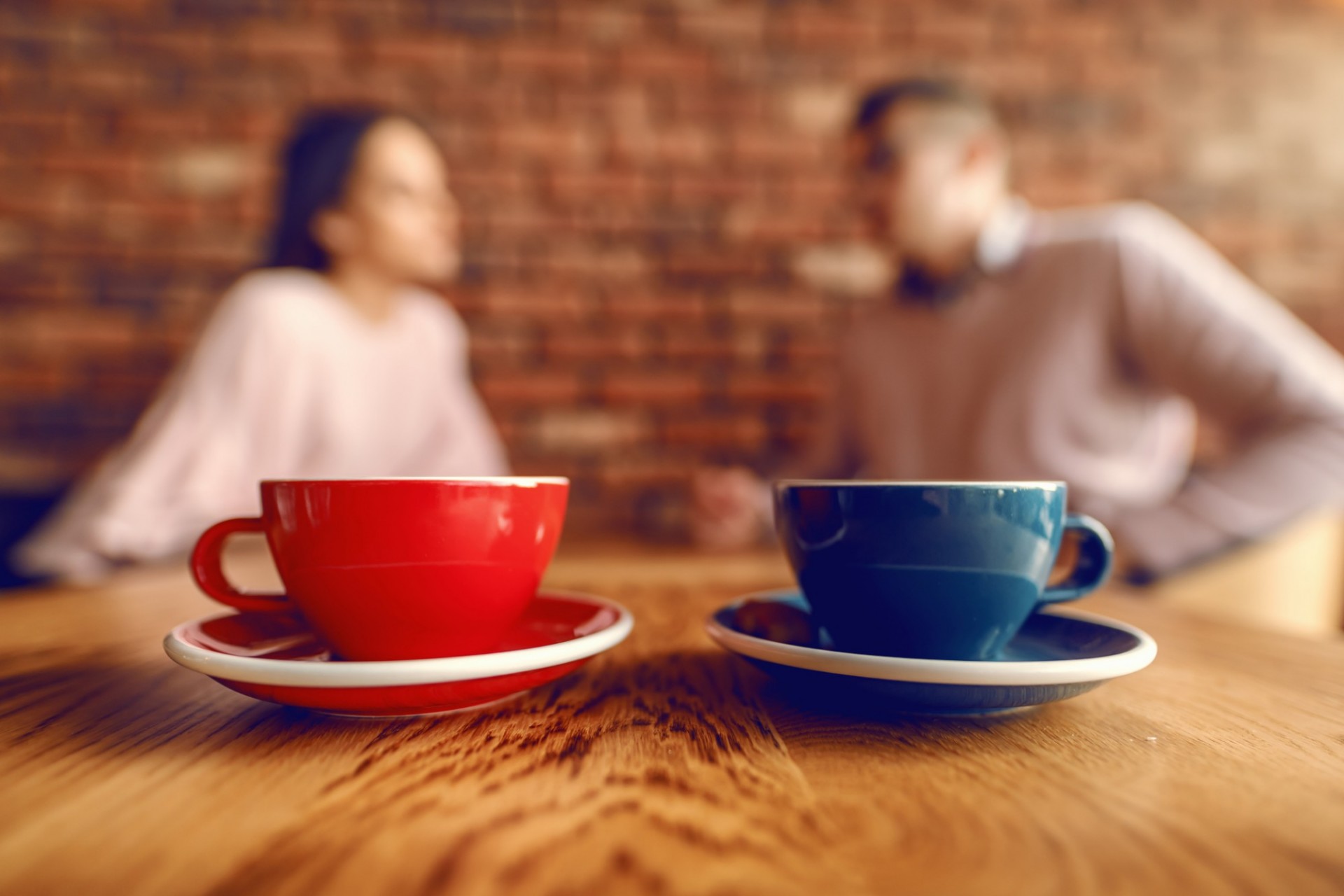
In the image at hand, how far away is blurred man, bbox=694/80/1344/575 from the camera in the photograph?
1.12 m

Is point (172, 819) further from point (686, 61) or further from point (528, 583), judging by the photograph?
point (686, 61)

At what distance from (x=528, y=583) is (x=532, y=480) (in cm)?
6

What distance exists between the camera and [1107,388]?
1388 millimetres

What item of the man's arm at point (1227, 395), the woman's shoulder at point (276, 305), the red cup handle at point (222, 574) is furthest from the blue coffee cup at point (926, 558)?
the woman's shoulder at point (276, 305)

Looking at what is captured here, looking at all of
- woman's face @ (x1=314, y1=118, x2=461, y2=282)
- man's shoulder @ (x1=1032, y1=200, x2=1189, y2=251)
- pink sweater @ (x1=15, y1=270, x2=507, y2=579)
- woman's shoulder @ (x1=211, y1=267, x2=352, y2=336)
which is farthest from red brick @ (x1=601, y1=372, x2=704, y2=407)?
man's shoulder @ (x1=1032, y1=200, x2=1189, y2=251)

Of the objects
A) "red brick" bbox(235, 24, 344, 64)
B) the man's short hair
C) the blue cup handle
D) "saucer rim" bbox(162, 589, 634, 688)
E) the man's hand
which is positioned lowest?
the man's hand

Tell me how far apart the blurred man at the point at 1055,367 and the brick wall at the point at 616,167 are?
1.04ft

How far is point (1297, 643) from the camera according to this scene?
0.54 meters

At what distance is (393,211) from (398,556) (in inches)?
57.2

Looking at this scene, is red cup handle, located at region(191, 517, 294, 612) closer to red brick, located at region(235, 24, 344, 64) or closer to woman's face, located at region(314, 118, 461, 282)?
woman's face, located at region(314, 118, 461, 282)

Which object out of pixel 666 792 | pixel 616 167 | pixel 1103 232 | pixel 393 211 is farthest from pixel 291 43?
pixel 666 792

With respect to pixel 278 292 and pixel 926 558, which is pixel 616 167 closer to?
pixel 278 292

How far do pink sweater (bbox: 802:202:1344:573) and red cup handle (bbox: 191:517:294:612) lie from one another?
1.09 meters

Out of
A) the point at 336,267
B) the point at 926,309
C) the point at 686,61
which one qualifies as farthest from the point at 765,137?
the point at 336,267
